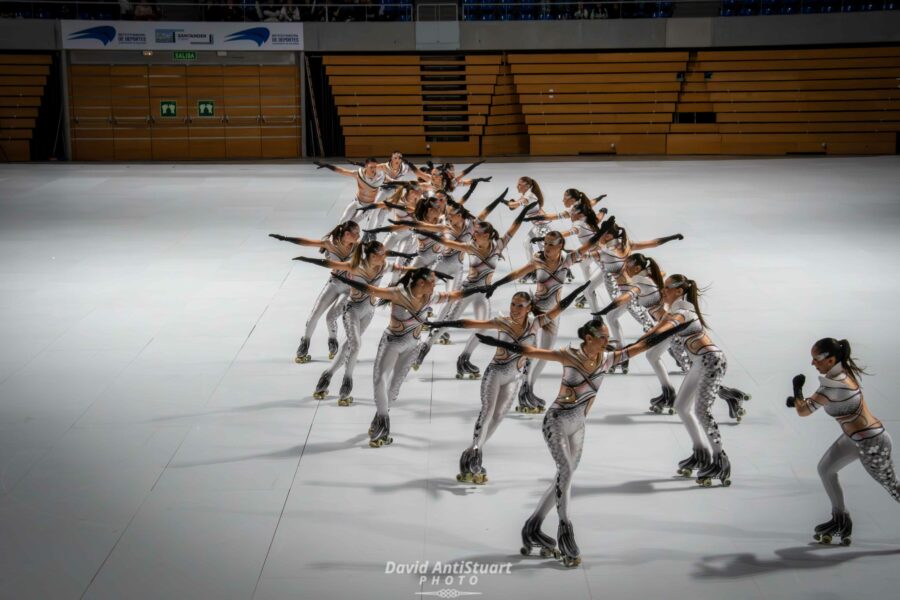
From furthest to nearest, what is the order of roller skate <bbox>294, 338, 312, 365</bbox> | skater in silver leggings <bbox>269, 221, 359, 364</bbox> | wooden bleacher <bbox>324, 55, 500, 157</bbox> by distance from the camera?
wooden bleacher <bbox>324, 55, 500, 157</bbox> → roller skate <bbox>294, 338, 312, 365</bbox> → skater in silver leggings <bbox>269, 221, 359, 364</bbox>

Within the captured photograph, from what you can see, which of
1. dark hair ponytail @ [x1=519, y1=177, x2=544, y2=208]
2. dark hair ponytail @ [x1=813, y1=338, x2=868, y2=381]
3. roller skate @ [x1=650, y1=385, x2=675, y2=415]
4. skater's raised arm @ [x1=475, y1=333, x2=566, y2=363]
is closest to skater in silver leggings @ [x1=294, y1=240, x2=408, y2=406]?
roller skate @ [x1=650, y1=385, x2=675, y2=415]

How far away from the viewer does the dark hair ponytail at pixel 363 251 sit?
1004cm

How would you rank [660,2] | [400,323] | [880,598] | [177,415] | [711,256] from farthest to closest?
[660,2] < [711,256] < [177,415] < [400,323] < [880,598]

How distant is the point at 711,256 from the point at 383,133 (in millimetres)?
17563

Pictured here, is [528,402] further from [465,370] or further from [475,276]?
[475,276]

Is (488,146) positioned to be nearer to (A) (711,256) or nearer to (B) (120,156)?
(B) (120,156)

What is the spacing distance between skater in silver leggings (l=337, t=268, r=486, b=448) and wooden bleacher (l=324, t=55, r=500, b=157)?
24234 millimetres

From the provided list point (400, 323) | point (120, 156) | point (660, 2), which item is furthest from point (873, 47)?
point (400, 323)

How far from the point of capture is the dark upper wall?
31.2m

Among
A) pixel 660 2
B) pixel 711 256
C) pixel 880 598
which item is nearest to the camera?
pixel 880 598

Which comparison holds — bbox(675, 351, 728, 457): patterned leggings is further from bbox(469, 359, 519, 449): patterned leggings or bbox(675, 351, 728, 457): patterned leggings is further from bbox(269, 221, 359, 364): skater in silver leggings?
bbox(269, 221, 359, 364): skater in silver leggings

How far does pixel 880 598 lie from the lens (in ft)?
21.4

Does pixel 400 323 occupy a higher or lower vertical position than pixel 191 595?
higher

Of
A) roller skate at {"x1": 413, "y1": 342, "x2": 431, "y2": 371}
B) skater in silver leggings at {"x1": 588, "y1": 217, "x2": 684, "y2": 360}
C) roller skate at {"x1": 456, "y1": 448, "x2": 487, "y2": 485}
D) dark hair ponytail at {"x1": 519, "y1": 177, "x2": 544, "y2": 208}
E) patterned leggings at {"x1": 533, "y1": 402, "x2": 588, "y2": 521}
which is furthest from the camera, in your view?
dark hair ponytail at {"x1": 519, "y1": 177, "x2": 544, "y2": 208}
